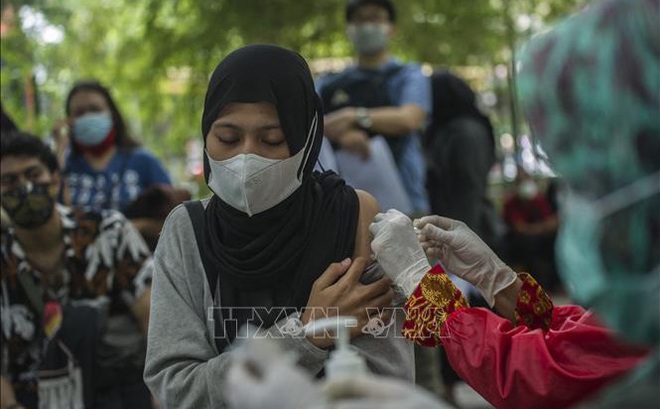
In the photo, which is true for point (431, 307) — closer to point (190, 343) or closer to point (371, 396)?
point (190, 343)

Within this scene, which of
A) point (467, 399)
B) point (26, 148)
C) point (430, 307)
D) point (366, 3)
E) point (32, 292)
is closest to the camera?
point (430, 307)

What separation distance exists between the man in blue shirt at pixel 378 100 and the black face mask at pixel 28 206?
157cm

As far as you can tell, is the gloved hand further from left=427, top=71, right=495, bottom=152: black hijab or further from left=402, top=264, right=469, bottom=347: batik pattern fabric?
left=427, top=71, right=495, bottom=152: black hijab

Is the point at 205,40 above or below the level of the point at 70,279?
above

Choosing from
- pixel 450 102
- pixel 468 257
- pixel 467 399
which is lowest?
pixel 467 399

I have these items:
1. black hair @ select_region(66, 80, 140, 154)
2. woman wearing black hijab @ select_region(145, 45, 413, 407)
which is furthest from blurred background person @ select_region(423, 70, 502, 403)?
woman wearing black hijab @ select_region(145, 45, 413, 407)

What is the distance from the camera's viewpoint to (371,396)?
1.51m

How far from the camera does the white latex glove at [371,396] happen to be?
4.89 ft

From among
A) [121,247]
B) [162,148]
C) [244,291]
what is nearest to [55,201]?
[121,247]

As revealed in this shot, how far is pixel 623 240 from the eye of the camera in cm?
149

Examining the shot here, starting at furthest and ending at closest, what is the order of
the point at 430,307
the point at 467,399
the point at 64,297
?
the point at 467,399
the point at 64,297
the point at 430,307

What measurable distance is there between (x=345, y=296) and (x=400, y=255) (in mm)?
158

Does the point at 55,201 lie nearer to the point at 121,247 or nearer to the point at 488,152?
the point at 121,247

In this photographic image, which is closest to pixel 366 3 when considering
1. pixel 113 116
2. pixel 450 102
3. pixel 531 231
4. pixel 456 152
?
pixel 450 102
